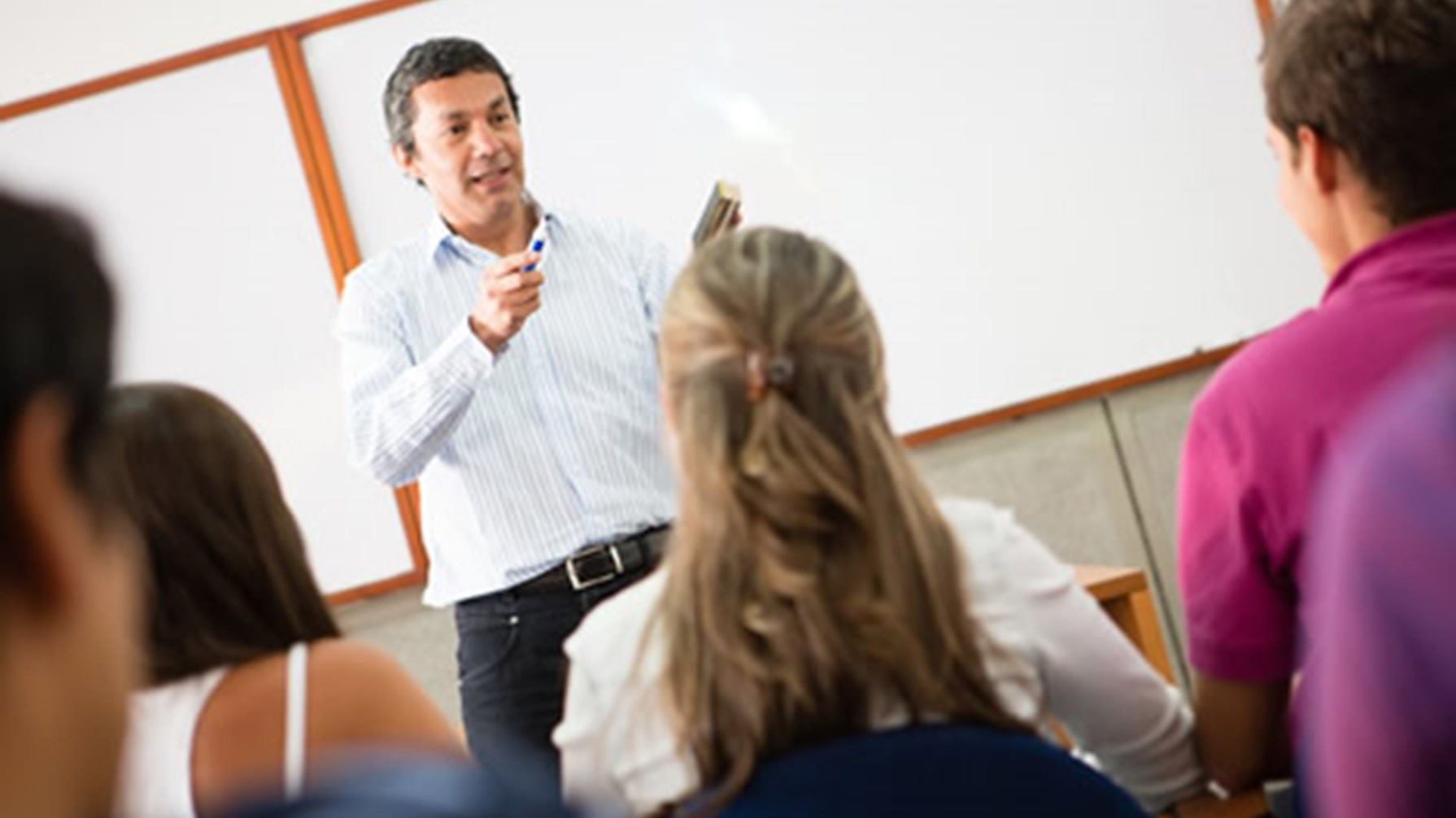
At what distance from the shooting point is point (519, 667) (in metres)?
2.79

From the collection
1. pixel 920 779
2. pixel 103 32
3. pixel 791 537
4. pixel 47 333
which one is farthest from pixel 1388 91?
pixel 103 32

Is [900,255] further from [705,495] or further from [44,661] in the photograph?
[44,661]

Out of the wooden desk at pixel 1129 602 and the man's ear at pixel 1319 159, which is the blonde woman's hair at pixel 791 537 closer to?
the man's ear at pixel 1319 159

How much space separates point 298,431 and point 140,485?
233cm

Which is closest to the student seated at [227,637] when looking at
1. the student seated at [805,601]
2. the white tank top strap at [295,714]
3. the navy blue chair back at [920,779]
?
the white tank top strap at [295,714]

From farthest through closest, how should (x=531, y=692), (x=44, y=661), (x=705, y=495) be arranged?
1. (x=531, y=692)
2. (x=705, y=495)
3. (x=44, y=661)

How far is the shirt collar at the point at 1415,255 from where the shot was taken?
4.98ft

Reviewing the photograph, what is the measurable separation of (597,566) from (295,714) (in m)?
1.40

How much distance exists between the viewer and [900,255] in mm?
3930

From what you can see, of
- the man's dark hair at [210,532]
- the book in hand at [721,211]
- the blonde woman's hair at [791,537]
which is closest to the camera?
the blonde woman's hair at [791,537]

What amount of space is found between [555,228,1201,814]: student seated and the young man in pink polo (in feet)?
0.27

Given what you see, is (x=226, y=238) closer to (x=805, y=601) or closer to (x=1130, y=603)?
(x=1130, y=603)

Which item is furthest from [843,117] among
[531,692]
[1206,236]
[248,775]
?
[248,775]

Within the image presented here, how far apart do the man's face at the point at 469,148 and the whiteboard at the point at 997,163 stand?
90cm
